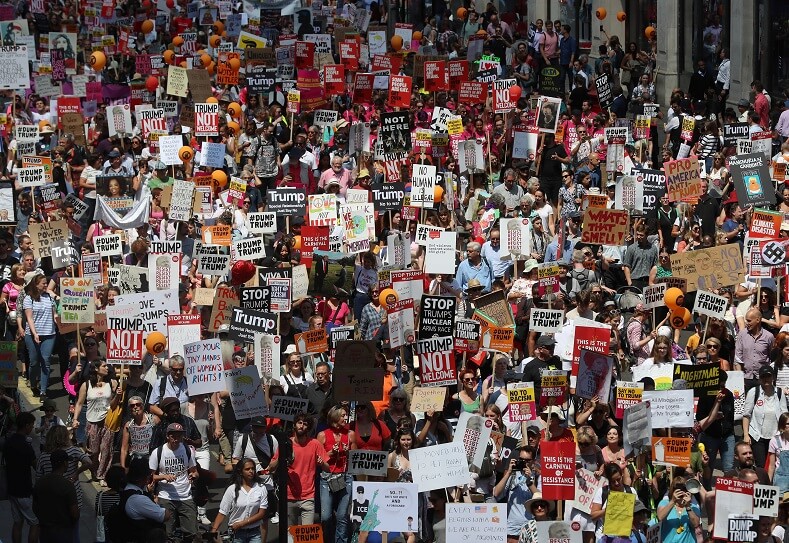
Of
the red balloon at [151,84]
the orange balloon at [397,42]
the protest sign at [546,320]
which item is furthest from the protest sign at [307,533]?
the orange balloon at [397,42]

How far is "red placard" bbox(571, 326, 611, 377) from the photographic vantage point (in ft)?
55.2

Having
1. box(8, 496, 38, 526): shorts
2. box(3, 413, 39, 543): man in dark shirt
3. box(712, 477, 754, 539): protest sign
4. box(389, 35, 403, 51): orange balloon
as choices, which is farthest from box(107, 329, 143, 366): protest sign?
box(389, 35, 403, 51): orange balloon

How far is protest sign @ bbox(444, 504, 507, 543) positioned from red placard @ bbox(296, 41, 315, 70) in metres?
19.2

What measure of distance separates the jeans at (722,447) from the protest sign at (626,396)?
2.93 feet

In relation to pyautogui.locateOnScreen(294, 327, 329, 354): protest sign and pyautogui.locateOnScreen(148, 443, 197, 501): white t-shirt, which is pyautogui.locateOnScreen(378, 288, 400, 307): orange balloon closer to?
pyautogui.locateOnScreen(294, 327, 329, 354): protest sign

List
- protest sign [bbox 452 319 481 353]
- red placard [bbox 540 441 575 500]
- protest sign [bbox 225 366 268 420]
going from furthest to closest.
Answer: protest sign [bbox 452 319 481 353], protest sign [bbox 225 366 268 420], red placard [bbox 540 441 575 500]

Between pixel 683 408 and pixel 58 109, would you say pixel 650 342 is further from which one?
pixel 58 109

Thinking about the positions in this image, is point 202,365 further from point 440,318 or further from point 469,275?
point 469,275

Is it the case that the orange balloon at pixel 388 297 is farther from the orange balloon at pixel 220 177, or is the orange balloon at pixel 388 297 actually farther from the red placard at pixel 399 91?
the red placard at pixel 399 91

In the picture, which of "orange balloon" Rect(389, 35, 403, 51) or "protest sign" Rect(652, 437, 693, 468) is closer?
"protest sign" Rect(652, 437, 693, 468)

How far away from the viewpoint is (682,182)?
72.8ft

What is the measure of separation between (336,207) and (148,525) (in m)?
9.64

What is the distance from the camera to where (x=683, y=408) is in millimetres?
14906

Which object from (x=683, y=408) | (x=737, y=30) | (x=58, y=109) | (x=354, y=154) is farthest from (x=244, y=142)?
(x=683, y=408)
